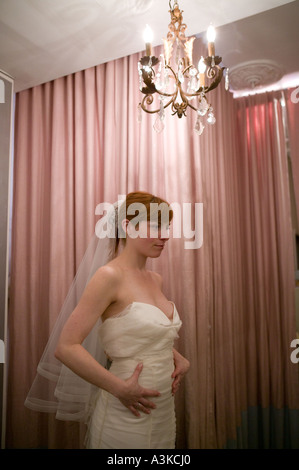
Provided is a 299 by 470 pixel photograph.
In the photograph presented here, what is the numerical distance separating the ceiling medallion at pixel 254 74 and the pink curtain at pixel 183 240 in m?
0.14

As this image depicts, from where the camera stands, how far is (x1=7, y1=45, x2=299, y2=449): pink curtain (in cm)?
194

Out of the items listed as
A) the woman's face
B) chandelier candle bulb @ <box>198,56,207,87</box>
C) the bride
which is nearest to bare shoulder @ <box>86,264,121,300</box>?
the bride

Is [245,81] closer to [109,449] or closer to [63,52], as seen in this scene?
[63,52]

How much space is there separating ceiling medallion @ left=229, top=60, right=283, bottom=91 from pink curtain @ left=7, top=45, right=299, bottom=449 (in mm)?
136

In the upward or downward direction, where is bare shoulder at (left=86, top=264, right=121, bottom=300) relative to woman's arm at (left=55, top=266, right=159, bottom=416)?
upward

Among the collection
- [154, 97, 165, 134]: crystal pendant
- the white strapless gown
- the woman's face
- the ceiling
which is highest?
the ceiling

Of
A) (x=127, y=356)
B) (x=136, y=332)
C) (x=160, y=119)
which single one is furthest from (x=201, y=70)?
(x=127, y=356)

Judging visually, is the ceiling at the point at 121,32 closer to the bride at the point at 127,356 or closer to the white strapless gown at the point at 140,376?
the bride at the point at 127,356

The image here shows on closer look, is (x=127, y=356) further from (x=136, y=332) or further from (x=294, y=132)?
(x=294, y=132)

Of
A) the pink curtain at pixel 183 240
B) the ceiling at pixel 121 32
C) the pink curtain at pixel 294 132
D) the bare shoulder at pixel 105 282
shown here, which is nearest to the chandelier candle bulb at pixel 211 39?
the ceiling at pixel 121 32

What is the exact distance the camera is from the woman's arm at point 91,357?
1165 millimetres

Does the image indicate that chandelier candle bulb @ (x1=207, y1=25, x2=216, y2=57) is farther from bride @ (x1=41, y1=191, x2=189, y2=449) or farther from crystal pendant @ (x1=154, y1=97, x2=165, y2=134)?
bride @ (x1=41, y1=191, x2=189, y2=449)

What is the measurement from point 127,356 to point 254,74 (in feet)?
7.03

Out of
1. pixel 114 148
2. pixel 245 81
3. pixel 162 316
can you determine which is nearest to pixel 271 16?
pixel 245 81
